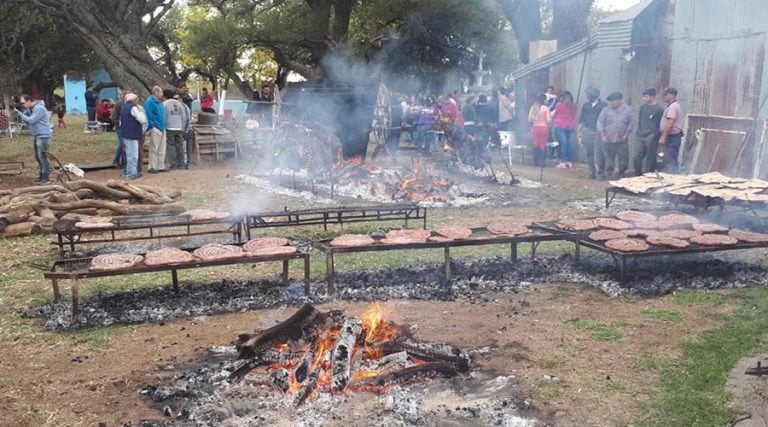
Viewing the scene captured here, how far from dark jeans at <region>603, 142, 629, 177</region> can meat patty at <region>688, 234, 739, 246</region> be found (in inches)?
312

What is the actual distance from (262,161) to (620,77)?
9.78 m

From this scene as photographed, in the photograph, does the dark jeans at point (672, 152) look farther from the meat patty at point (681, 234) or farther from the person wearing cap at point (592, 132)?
the meat patty at point (681, 234)

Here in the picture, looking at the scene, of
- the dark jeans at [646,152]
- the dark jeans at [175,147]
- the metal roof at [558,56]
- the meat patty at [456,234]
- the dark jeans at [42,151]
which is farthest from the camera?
the metal roof at [558,56]

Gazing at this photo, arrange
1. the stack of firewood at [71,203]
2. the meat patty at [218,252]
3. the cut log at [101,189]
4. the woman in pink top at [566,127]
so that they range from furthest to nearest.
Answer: the woman in pink top at [566,127] < the cut log at [101,189] < the stack of firewood at [71,203] < the meat patty at [218,252]

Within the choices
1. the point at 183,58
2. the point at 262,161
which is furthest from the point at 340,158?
the point at 183,58

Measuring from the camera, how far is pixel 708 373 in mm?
5332

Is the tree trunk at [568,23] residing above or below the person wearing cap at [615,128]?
above

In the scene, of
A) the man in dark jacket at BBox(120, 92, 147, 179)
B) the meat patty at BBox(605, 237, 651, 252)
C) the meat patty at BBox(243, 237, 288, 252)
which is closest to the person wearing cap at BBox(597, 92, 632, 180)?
the meat patty at BBox(605, 237, 651, 252)

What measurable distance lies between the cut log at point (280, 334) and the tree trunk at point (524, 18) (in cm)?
2426

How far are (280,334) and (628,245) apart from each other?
13.4ft

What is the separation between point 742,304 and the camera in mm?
7055

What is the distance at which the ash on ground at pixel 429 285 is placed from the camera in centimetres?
710

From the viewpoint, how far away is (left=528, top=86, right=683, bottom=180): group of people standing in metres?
14.3

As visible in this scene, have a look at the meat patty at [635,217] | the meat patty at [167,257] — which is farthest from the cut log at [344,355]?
the meat patty at [635,217]
